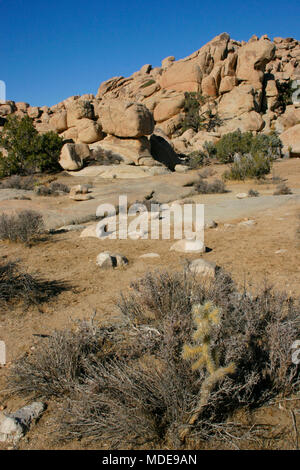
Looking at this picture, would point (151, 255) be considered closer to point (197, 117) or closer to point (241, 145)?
point (241, 145)

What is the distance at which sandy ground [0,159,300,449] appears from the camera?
2776 millimetres

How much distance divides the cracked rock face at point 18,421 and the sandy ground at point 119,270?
1.9 inches

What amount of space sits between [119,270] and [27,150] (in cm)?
1409

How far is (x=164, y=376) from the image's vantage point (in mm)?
1719

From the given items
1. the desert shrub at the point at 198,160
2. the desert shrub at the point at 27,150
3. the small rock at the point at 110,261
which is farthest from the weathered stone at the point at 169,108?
the small rock at the point at 110,261

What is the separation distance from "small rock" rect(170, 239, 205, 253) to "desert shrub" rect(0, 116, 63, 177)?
13.0m

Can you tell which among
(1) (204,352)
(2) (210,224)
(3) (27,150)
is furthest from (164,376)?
(3) (27,150)

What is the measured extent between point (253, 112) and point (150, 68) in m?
28.4

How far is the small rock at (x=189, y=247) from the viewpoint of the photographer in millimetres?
4793

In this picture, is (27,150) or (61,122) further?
(61,122)

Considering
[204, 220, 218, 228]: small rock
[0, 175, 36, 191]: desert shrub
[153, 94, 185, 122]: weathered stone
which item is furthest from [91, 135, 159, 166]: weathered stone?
[153, 94, 185, 122]: weathered stone

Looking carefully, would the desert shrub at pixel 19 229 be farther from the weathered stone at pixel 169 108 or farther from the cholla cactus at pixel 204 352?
the weathered stone at pixel 169 108

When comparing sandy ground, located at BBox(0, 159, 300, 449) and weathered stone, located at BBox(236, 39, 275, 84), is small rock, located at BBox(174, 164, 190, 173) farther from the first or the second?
weathered stone, located at BBox(236, 39, 275, 84)

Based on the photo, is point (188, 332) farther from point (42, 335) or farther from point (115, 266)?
point (115, 266)
